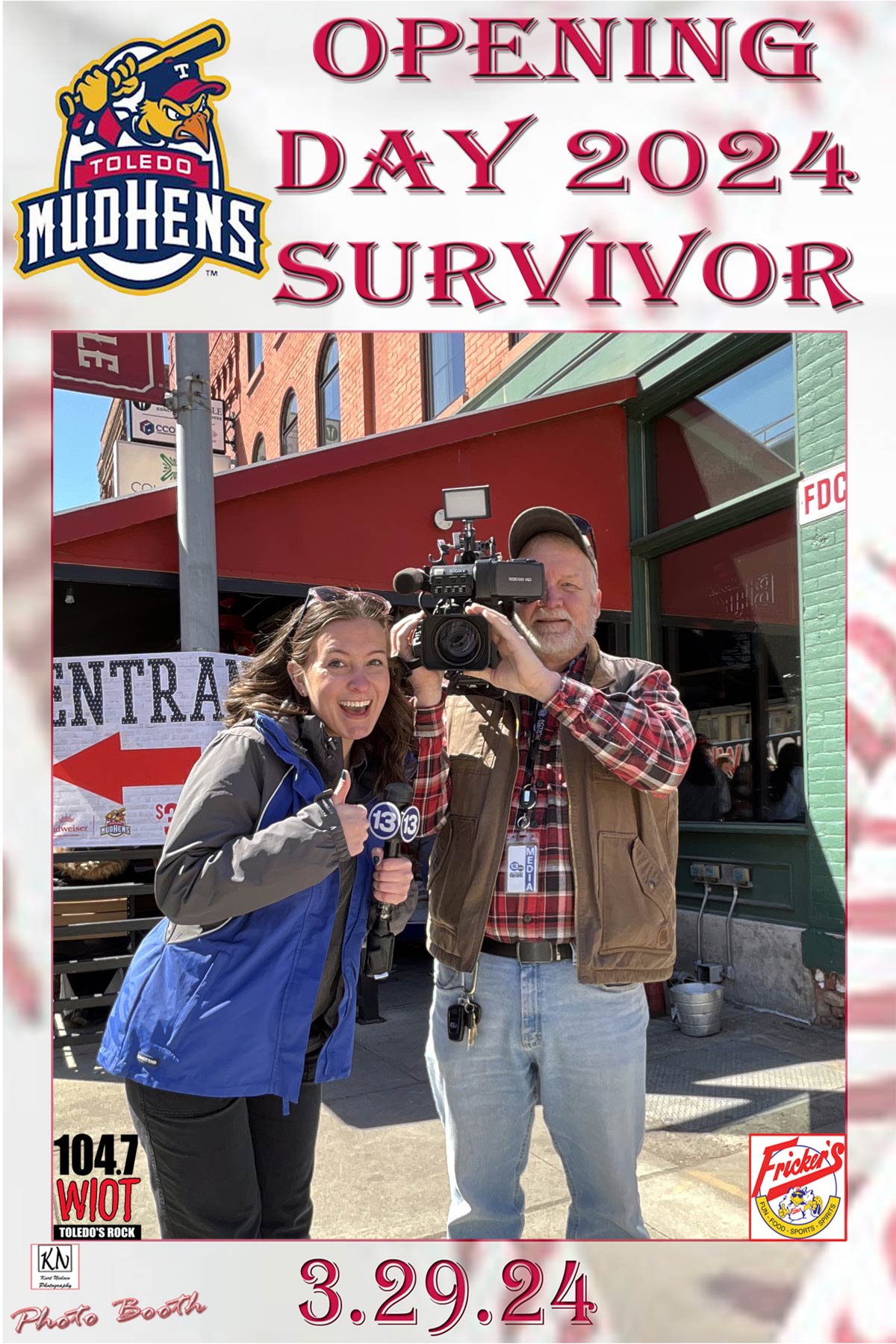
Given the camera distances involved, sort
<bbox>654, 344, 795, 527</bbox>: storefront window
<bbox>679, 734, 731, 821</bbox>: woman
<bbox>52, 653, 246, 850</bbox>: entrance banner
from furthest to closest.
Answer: <bbox>679, 734, 731, 821</bbox>: woman
<bbox>654, 344, 795, 527</bbox>: storefront window
<bbox>52, 653, 246, 850</bbox>: entrance banner

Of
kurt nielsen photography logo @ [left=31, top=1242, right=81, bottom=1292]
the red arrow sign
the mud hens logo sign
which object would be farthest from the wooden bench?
the mud hens logo sign

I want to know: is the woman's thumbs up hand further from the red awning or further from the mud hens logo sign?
the red awning

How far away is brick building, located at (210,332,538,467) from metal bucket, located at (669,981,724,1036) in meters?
4.55

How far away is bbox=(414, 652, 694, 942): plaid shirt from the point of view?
79.0 inches

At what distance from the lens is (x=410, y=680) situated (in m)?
2.26

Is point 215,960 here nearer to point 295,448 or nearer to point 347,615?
point 347,615

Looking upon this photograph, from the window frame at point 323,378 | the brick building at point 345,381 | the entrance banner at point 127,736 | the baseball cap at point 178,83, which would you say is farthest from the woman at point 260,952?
the window frame at point 323,378

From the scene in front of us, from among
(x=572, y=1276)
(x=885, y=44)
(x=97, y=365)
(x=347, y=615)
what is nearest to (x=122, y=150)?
(x=347, y=615)

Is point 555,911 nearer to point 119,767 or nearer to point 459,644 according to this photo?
point 459,644

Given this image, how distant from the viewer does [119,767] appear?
4852 mm

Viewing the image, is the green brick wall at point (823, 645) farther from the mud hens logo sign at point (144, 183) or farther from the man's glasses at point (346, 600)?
the mud hens logo sign at point (144, 183)

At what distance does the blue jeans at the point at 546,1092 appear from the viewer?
204 cm

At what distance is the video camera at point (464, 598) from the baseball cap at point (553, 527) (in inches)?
5.8

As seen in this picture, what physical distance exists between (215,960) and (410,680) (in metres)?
0.77
